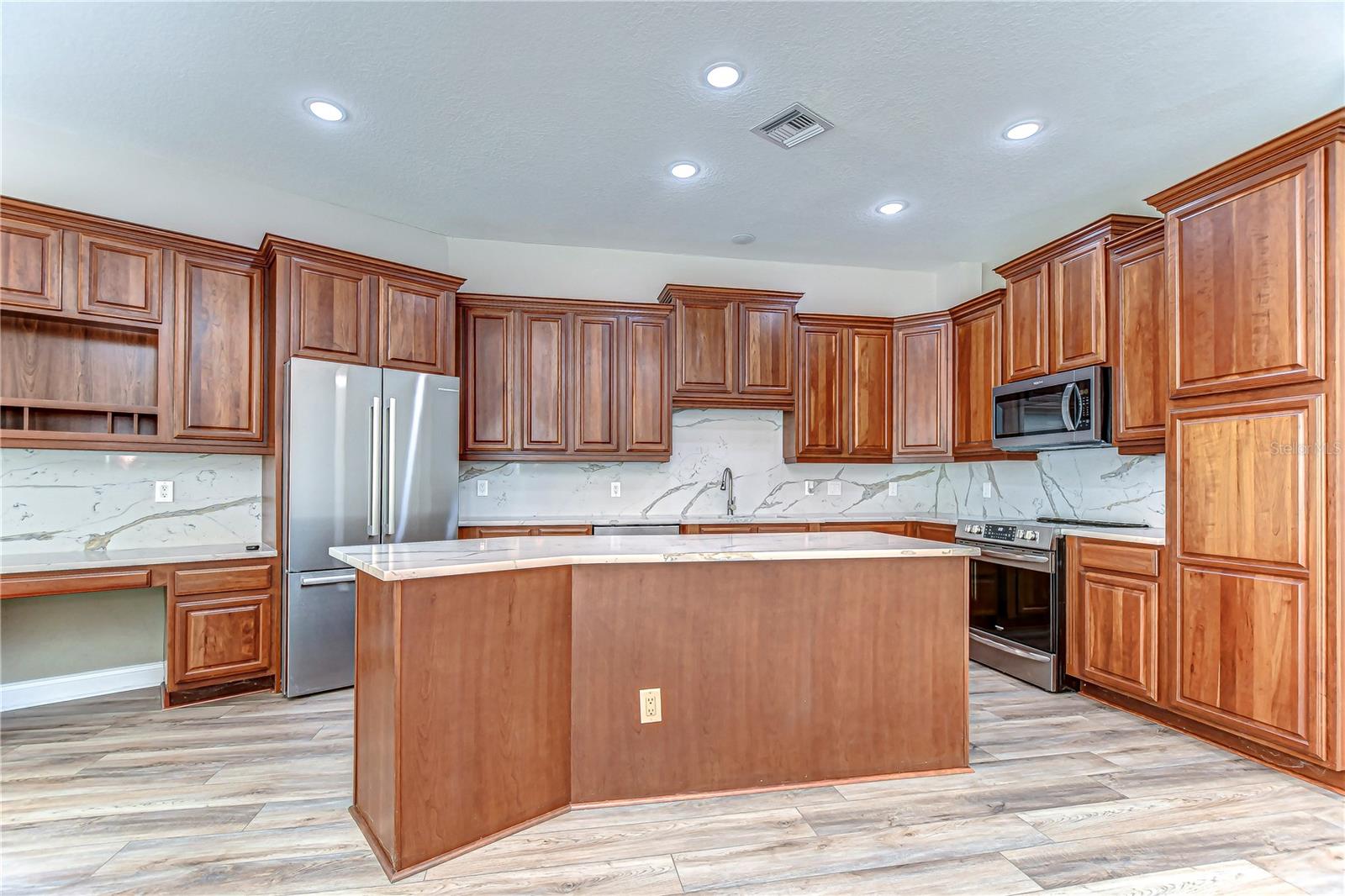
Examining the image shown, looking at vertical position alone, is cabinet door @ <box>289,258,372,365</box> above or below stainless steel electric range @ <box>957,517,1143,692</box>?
above

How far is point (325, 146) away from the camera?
135 inches

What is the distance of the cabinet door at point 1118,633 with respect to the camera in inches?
124

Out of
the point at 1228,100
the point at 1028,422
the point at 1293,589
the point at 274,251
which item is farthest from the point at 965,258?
the point at 274,251

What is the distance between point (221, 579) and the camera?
3416 millimetres

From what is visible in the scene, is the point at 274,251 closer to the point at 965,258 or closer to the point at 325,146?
the point at 325,146

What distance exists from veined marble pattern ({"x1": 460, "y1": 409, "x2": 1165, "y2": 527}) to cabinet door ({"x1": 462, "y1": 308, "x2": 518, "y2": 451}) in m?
0.37

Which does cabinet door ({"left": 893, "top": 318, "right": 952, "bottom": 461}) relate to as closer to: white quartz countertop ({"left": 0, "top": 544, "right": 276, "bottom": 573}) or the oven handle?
the oven handle

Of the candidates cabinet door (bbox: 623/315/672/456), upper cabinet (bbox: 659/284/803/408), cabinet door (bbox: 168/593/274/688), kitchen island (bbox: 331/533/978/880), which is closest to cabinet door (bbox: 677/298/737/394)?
upper cabinet (bbox: 659/284/803/408)

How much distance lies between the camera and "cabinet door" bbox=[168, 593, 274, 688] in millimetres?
3305

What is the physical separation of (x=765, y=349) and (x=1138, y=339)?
228 centimetres

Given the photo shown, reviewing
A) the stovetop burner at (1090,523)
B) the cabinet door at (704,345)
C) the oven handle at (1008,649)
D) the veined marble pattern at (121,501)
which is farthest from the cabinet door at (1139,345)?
the veined marble pattern at (121,501)

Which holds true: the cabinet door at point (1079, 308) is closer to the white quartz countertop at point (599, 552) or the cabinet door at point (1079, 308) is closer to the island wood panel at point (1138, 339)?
the island wood panel at point (1138, 339)

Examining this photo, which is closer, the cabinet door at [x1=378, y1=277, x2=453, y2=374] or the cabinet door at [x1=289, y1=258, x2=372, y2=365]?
the cabinet door at [x1=289, y1=258, x2=372, y2=365]

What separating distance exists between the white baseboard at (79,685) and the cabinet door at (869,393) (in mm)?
4624
